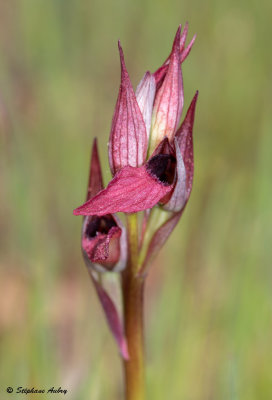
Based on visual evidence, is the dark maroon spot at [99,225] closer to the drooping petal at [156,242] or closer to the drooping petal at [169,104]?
the drooping petal at [156,242]

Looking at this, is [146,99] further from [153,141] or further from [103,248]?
[103,248]

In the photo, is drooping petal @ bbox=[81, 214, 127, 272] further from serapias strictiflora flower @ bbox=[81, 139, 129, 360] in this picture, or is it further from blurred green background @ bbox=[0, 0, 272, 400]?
blurred green background @ bbox=[0, 0, 272, 400]

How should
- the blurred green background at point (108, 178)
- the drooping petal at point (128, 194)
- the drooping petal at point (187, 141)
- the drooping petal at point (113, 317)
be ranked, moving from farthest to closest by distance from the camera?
the blurred green background at point (108, 178) < the drooping petal at point (113, 317) < the drooping petal at point (187, 141) < the drooping petal at point (128, 194)

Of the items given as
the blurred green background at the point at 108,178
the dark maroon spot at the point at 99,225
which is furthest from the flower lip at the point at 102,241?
the blurred green background at the point at 108,178

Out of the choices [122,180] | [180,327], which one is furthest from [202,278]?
[122,180]

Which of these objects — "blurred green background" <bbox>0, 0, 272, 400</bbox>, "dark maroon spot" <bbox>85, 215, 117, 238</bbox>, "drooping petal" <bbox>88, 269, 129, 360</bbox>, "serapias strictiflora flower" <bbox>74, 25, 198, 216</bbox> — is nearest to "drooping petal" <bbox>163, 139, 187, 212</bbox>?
"serapias strictiflora flower" <bbox>74, 25, 198, 216</bbox>
